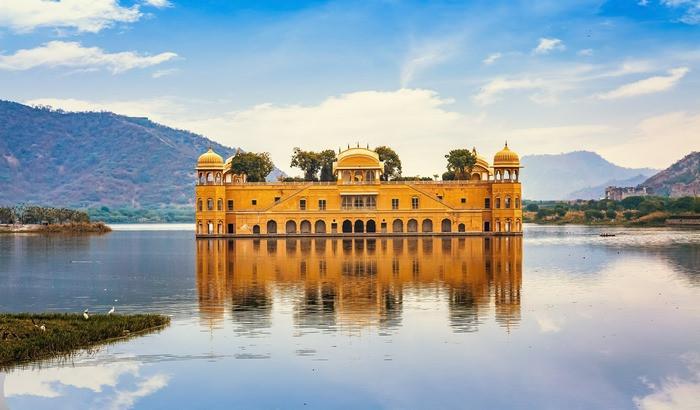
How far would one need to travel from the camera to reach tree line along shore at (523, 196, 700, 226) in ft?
391

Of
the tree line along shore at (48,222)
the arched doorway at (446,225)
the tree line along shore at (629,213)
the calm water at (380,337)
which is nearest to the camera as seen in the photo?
the calm water at (380,337)

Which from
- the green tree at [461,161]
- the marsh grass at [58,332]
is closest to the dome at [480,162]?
the green tree at [461,161]

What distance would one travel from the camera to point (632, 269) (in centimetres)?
4322

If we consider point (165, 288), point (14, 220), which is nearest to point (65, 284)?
point (165, 288)

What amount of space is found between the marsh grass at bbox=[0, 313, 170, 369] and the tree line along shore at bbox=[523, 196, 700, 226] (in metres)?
99.6

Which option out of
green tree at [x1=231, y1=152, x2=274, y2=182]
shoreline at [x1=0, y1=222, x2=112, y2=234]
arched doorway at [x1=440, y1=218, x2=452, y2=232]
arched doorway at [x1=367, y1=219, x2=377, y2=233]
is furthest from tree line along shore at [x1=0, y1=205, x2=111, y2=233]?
arched doorway at [x1=440, y1=218, x2=452, y2=232]

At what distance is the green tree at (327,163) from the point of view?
94.8 m

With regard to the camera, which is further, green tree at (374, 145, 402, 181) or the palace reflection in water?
green tree at (374, 145, 402, 181)

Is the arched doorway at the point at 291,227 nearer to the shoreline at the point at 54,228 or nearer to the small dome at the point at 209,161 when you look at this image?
the small dome at the point at 209,161

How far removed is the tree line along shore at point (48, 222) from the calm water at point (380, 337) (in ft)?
204

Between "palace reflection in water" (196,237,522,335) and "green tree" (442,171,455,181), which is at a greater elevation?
"green tree" (442,171,455,181)

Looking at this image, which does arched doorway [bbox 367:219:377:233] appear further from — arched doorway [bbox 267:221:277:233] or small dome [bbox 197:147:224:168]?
small dome [bbox 197:147:224:168]

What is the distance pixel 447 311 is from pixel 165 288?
13.2 metres

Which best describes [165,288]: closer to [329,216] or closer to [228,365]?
[228,365]
